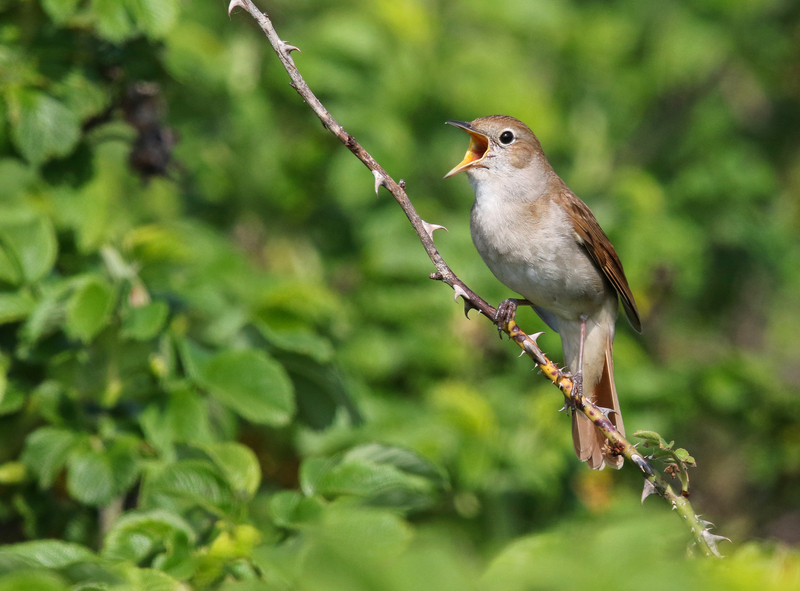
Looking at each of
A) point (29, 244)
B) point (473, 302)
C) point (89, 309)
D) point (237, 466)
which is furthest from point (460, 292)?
point (29, 244)

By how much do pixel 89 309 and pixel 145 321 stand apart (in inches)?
6.6

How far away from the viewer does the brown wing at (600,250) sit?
3.09m

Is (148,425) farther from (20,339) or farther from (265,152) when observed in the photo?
(265,152)

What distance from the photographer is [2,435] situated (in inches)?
104

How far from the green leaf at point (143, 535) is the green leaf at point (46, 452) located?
50cm

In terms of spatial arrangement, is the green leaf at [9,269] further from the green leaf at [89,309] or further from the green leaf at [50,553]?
the green leaf at [50,553]

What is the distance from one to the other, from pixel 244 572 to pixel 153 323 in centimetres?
91

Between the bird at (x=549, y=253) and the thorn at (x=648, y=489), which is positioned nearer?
the thorn at (x=648, y=489)

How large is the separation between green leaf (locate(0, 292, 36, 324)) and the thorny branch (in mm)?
1239

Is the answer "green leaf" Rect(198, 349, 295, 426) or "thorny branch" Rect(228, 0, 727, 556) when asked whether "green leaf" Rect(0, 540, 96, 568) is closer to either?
"green leaf" Rect(198, 349, 295, 426)

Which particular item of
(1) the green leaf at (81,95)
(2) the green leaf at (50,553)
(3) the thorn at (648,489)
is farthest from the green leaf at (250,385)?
(3) the thorn at (648,489)

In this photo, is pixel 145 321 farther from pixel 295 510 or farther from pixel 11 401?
pixel 295 510

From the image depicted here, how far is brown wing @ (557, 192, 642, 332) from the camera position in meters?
3.09

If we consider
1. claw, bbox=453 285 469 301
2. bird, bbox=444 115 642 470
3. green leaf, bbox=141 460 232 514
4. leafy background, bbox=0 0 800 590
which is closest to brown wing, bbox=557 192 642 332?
bird, bbox=444 115 642 470
